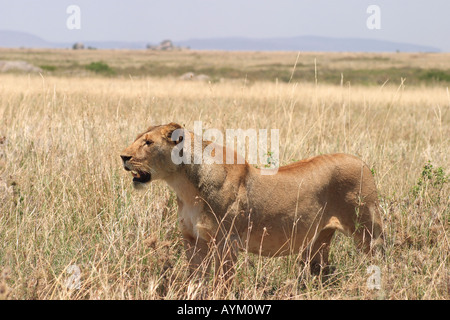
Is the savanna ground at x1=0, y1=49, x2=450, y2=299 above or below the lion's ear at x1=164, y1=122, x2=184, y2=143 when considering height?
below

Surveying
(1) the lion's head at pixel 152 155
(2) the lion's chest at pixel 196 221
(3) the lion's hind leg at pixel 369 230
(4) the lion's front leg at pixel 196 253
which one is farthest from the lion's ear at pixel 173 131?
(3) the lion's hind leg at pixel 369 230

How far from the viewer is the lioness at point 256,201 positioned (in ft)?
12.0

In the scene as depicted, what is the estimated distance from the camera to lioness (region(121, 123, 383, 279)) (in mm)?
3646

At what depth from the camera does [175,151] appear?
365 centimetres

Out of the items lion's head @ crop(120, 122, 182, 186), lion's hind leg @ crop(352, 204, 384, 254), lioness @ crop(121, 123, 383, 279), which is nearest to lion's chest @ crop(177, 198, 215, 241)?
lioness @ crop(121, 123, 383, 279)

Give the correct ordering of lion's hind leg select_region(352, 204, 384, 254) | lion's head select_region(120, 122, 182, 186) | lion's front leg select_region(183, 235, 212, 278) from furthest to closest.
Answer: lion's hind leg select_region(352, 204, 384, 254)
lion's front leg select_region(183, 235, 212, 278)
lion's head select_region(120, 122, 182, 186)

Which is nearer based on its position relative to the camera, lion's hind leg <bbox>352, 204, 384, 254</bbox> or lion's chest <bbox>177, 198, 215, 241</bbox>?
lion's chest <bbox>177, 198, 215, 241</bbox>

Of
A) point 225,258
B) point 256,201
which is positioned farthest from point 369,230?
point 225,258

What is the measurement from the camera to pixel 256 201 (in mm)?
3859

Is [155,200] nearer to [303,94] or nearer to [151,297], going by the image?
[151,297]

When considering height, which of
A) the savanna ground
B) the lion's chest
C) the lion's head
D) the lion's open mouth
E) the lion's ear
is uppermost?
the lion's ear

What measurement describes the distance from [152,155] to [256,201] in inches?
31.4

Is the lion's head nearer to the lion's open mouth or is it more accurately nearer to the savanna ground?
the lion's open mouth
